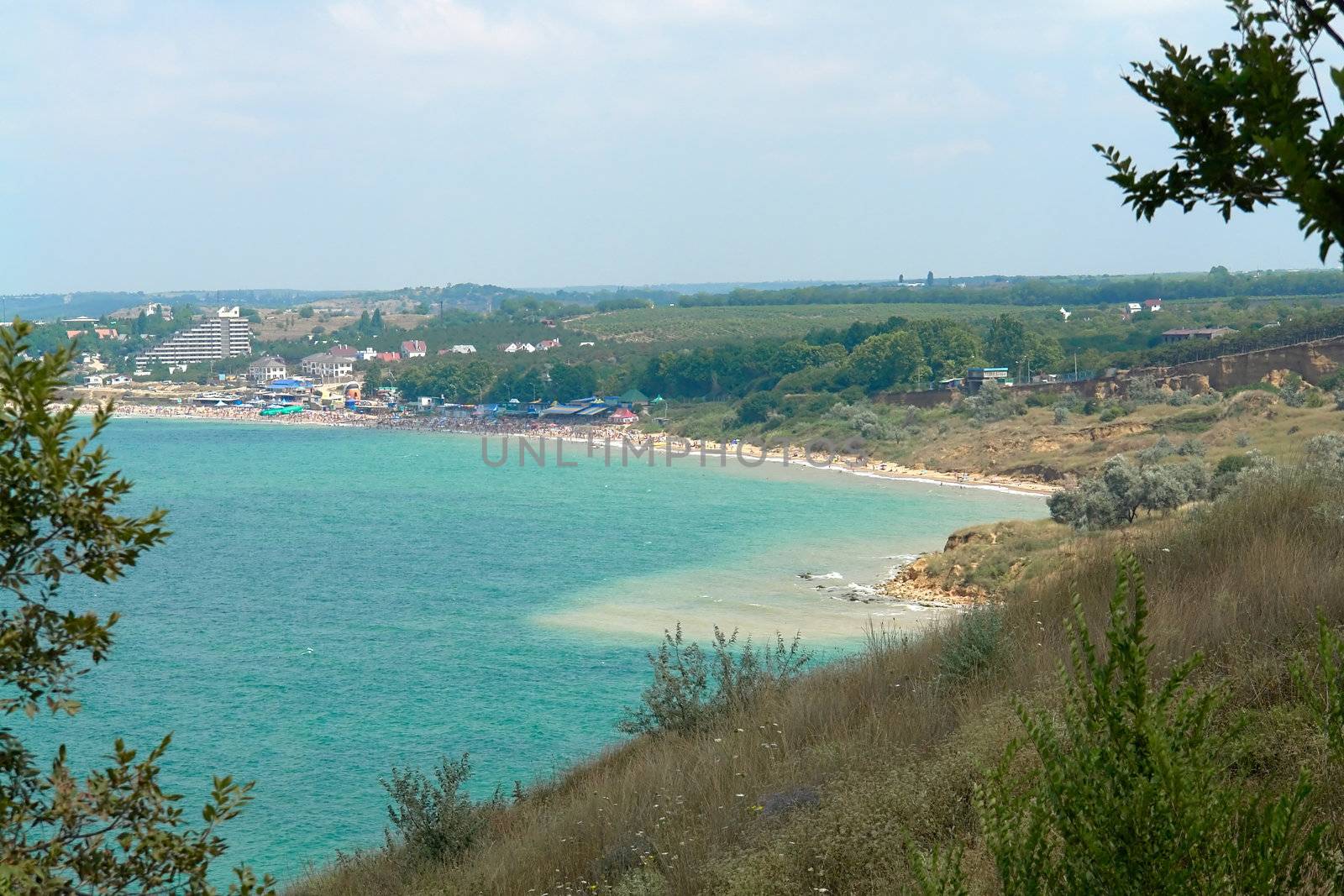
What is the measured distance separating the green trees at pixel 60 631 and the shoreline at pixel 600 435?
1727 centimetres

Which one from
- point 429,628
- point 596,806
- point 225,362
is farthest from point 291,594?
point 225,362

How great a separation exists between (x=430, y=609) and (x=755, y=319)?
342 ft

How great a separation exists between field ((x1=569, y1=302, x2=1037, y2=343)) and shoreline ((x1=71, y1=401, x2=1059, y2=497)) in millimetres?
27790

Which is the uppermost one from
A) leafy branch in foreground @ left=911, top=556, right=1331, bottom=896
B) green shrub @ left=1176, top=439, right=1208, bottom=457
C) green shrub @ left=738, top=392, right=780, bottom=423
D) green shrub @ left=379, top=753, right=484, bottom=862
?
leafy branch in foreground @ left=911, top=556, right=1331, bottom=896

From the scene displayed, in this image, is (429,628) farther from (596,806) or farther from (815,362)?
(815,362)

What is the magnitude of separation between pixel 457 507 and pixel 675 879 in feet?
165

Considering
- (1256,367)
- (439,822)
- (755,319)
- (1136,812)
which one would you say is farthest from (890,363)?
(1136,812)

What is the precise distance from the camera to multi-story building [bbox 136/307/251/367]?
5837 inches

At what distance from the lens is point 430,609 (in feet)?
105

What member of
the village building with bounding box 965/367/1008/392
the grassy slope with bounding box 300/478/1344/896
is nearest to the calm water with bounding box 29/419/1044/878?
the grassy slope with bounding box 300/478/1344/896

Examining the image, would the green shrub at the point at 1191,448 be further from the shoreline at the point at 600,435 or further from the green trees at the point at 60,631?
the green trees at the point at 60,631

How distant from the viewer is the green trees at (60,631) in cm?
313

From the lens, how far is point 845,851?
15.7ft

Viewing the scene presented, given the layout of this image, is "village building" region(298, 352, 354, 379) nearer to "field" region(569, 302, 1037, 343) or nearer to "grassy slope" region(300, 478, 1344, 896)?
"field" region(569, 302, 1037, 343)
